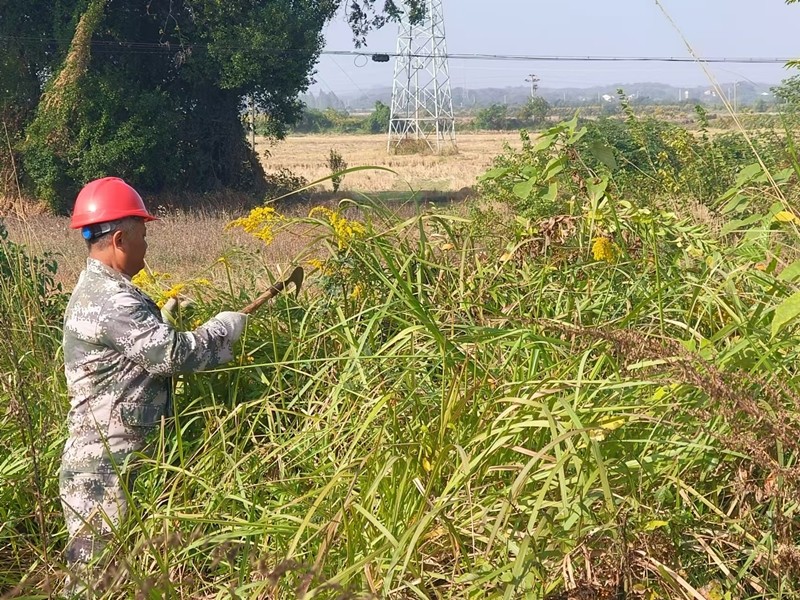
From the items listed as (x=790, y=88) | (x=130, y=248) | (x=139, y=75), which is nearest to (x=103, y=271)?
(x=130, y=248)

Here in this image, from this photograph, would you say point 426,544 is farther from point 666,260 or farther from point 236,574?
point 666,260

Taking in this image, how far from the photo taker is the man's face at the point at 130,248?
289 cm

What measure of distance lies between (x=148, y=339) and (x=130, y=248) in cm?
36

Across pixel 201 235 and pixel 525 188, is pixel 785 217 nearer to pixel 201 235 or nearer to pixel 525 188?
pixel 525 188

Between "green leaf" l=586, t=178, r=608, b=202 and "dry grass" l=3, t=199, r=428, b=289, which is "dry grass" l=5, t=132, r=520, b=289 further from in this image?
"green leaf" l=586, t=178, r=608, b=202

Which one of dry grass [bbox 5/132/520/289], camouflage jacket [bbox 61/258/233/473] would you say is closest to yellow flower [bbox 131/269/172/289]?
dry grass [bbox 5/132/520/289]

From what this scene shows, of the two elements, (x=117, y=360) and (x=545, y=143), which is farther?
(x=545, y=143)

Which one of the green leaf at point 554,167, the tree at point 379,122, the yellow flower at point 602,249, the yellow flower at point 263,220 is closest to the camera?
the yellow flower at point 602,249

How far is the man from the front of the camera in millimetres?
2775

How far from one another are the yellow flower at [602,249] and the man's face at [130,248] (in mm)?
1555

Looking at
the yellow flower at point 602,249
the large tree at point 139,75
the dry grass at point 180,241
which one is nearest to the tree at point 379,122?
the large tree at point 139,75

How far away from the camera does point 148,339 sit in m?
2.75

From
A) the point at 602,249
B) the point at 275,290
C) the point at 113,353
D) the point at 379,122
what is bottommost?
the point at 379,122

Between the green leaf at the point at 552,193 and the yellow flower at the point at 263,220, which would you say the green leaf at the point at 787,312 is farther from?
the yellow flower at the point at 263,220
